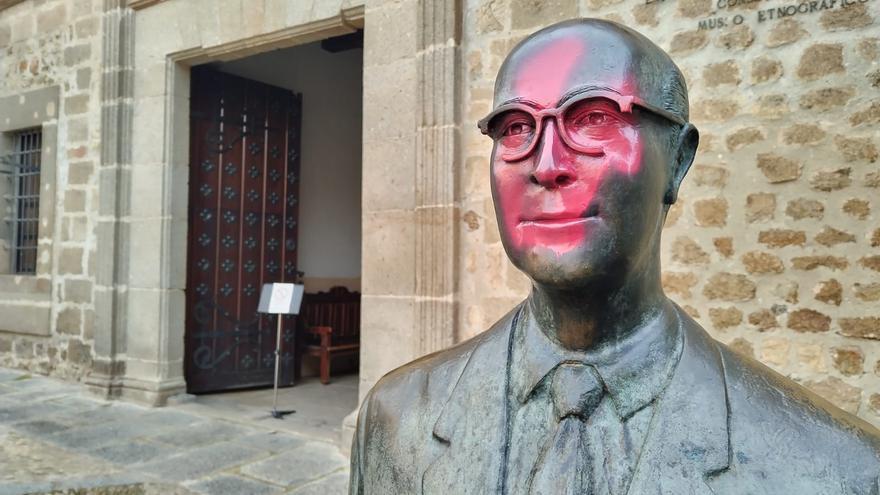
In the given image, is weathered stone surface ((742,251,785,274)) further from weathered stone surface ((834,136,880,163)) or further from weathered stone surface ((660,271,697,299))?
weathered stone surface ((834,136,880,163))

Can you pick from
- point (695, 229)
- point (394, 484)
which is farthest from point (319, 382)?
point (394, 484)

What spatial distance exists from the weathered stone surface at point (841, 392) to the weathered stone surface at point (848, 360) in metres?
0.05

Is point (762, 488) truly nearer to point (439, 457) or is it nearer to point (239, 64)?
point (439, 457)

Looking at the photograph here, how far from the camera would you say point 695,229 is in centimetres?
321

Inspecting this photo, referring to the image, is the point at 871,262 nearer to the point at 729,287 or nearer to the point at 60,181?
the point at 729,287

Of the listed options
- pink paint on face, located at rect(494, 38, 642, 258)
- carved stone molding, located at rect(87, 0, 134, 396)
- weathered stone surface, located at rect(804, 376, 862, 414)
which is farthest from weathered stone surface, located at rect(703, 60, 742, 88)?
carved stone molding, located at rect(87, 0, 134, 396)

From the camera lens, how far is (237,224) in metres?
6.00

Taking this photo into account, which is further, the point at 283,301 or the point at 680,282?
the point at 283,301

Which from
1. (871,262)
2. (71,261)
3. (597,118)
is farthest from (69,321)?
(597,118)

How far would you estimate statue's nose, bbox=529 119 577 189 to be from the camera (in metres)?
0.79

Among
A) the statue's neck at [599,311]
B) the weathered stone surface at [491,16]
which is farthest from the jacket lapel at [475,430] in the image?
the weathered stone surface at [491,16]

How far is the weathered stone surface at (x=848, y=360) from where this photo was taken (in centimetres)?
285

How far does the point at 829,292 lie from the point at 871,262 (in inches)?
8.0

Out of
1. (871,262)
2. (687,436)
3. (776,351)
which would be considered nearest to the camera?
(687,436)
